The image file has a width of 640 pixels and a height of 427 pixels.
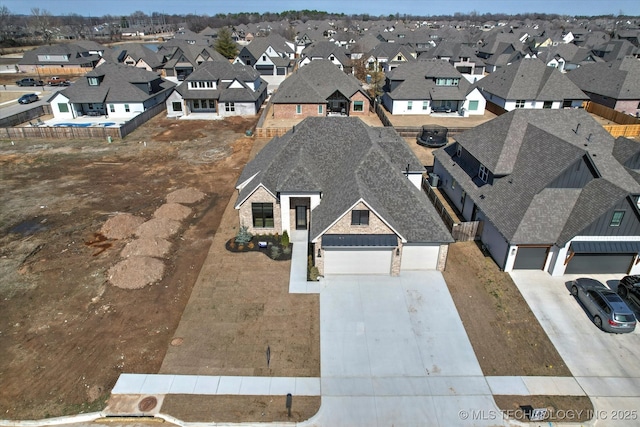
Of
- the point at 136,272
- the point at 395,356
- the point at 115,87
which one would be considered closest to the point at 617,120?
the point at 395,356

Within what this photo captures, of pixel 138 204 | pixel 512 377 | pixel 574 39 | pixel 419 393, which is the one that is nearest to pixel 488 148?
pixel 512 377

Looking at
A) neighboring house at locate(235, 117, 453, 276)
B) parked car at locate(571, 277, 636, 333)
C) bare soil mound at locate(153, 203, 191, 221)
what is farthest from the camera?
bare soil mound at locate(153, 203, 191, 221)

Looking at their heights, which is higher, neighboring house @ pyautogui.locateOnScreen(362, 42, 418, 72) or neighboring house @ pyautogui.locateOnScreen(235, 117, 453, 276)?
neighboring house @ pyautogui.locateOnScreen(362, 42, 418, 72)

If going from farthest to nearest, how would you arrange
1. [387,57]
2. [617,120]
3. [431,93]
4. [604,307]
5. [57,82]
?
[387,57], [57,82], [431,93], [617,120], [604,307]

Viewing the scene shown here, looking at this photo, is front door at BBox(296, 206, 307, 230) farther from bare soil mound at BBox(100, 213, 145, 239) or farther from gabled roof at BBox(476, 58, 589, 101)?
gabled roof at BBox(476, 58, 589, 101)

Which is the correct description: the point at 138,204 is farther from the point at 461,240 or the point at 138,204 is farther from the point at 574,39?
the point at 574,39

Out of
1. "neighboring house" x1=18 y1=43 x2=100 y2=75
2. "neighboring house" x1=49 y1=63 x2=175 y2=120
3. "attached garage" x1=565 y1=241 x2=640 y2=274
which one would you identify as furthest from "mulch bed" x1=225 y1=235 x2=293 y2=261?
"neighboring house" x1=18 y1=43 x2=100 y2=75

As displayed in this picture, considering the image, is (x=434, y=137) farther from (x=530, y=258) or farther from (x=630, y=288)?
(x=630, y=288)
